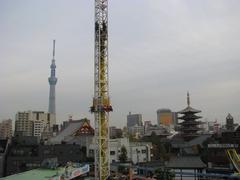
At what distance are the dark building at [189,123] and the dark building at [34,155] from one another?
3796cm

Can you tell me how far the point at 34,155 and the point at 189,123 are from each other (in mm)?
51246

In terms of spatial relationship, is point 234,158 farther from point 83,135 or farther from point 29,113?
point 29,113

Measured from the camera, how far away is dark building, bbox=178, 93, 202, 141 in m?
100

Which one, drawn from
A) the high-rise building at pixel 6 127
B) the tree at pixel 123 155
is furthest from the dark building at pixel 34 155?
the high-rise building at pixel 6 127

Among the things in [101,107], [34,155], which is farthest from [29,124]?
[101,107]

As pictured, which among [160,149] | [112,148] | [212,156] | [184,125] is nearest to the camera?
[212,156]

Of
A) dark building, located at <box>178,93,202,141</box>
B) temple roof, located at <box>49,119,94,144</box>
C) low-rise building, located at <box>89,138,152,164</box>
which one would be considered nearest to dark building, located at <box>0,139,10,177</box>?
Answer: low-rise building, located at <box>89,138,152,164</box>

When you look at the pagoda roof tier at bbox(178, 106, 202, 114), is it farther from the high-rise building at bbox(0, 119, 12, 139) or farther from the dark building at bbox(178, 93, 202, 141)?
the high-rise building at bbox(0, 119, 12, 139)

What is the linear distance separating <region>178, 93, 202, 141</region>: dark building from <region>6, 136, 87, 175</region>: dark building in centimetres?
3796

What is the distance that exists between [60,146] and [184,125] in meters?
44.8

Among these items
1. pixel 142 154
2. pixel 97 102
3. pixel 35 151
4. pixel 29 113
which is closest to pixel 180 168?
pixel 97 102

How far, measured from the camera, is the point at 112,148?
83.0 metres

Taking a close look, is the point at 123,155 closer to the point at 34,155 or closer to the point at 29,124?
the point at 34,155

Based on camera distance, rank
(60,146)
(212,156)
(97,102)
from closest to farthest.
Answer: (97,102), (212,156), (60,146)
